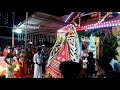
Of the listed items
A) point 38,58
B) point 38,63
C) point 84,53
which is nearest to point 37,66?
point 38,63

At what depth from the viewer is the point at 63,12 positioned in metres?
4.41

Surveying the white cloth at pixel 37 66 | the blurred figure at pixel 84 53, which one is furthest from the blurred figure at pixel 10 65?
the blurred figure at pixel 84 53

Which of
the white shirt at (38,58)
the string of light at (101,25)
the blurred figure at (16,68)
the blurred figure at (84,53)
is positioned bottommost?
the blurred figure at (16,68)

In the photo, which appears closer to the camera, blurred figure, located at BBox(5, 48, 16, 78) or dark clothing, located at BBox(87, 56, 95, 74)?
blurred figure, located at BBox(5, 48, 16, 78)

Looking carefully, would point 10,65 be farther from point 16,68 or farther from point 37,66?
point 37,66

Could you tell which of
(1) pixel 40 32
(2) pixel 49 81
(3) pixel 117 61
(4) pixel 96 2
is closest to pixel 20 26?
(1) pixel 40 32

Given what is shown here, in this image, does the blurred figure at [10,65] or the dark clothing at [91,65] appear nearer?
the blurred figure at [10,65]

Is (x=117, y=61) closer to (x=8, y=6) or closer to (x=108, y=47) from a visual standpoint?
(x=108, y=47)

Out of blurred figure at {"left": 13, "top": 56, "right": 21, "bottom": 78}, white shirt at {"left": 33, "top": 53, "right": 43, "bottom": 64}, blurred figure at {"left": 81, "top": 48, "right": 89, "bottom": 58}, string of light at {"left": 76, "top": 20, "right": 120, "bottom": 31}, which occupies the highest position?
string of light at {"left": 76, "top": 20, "right": 120, "bottom": 31}

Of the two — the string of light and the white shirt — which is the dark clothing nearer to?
the string of light

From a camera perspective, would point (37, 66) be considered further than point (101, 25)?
No

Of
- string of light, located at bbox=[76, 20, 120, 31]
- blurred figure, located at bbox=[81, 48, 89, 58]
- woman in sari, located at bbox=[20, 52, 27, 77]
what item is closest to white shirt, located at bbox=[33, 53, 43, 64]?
woman in sari, located at bbox=[20, 52, 27, 77]

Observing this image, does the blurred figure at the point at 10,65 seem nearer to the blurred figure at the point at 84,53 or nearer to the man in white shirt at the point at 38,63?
the man in white shirt at the point at 38,63

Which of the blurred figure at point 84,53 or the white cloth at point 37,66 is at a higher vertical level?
the blurred figure at point 84,53
